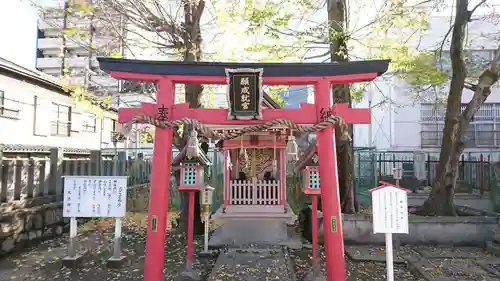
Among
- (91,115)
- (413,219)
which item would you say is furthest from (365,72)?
(91,115)

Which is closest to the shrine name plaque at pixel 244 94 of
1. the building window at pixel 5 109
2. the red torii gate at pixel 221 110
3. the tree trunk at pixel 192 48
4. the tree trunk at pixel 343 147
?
the red torii gate at pixel 221 110

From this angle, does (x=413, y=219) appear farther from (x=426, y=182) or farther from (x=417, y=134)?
(x=417, y=134)

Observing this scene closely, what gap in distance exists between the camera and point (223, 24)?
34.8 feet

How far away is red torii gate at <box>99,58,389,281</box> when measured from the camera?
A: 6078 millimetres

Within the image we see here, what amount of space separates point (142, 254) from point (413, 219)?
25.9ft

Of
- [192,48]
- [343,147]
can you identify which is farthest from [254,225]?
[192,48]

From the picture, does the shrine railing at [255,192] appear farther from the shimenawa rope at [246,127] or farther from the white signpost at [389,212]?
the white signpost at [389,212]

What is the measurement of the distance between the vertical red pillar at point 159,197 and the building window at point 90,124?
1613 cm

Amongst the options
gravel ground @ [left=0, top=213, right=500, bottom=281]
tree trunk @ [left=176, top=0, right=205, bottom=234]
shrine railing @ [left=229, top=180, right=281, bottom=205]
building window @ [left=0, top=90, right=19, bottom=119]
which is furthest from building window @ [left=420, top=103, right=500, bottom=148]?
building window @ [left=0, top=90, right=19, bottom=119]

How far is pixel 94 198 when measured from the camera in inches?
326

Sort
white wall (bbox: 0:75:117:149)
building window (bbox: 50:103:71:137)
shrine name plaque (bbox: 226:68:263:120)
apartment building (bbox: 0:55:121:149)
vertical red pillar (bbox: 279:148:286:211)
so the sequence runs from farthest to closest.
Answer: building window (bbox: 50:103:71:137) < white wall (bbox: 0:75:117:149) < apartment building (bbox: 0:55:121:149) < vertical red pillar (bbox: 279:148:286:211) < shrine name plaque (bbox: 226:68:263:120)

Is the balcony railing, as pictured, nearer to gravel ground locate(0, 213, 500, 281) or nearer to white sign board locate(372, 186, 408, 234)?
gravel ground locate(0, 213, 500, 281)

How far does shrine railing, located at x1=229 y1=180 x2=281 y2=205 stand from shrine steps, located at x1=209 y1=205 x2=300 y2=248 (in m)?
0.19

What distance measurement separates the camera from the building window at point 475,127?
18953mm
